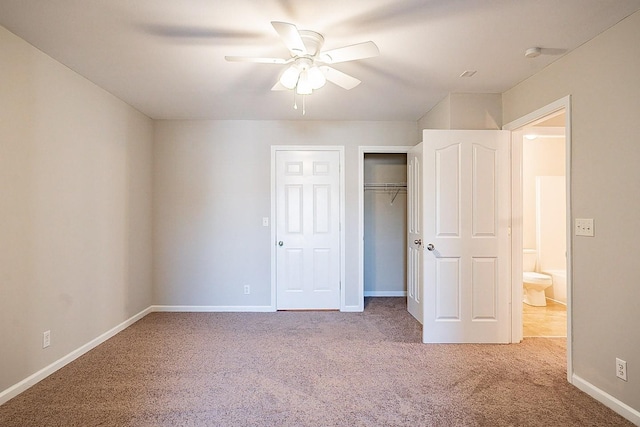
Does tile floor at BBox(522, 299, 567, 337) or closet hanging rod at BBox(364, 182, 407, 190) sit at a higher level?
closet hanging rod at BBox(364, 182, 407, 190)

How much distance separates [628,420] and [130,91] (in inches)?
182

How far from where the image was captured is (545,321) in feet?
13.2

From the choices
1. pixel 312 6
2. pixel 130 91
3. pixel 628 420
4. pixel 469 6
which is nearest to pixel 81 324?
pixel 130 91

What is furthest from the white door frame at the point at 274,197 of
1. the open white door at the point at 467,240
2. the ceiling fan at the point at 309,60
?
the ceiling fan at the point at 309,60

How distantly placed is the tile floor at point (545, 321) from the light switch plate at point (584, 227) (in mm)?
1574

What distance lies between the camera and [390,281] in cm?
531

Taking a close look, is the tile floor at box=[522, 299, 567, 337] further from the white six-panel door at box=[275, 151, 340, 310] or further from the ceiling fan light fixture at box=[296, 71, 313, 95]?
the ceiling fan light fixture at box=[296, 71, 313, 95]

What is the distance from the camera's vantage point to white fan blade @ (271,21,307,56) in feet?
5.89

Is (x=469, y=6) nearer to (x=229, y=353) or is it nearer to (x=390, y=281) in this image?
(x=229, y=353)

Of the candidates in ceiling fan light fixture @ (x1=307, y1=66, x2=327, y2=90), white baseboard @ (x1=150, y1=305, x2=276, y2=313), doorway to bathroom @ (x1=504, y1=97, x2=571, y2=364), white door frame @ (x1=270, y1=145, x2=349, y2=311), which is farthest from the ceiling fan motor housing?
doorway to bathroom @ (x1=504, y1=97, x2=571, y2=364)

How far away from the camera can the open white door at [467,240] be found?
10.9 ft

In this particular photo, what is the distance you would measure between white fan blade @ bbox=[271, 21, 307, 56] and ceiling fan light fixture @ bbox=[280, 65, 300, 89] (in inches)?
4.7

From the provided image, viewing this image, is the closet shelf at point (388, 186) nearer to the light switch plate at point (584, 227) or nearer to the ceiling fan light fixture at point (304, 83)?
the light switch plate at point (584, 227)

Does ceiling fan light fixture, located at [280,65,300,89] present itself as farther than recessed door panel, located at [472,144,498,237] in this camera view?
No
